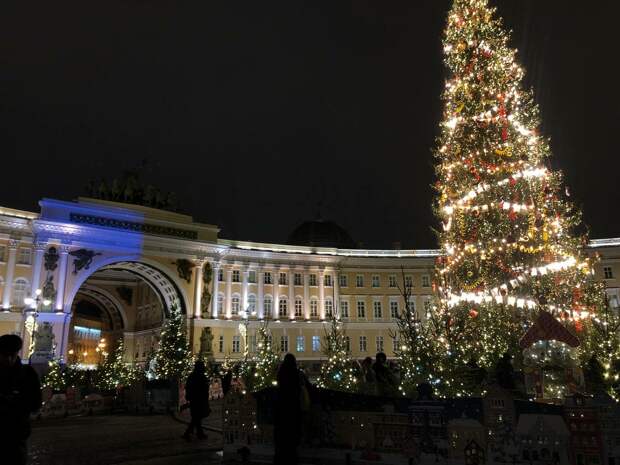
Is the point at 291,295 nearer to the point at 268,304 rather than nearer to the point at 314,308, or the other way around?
the point at 268,304

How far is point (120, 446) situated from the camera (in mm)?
12180

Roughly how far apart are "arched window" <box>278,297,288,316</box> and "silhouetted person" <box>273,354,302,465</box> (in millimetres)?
42217

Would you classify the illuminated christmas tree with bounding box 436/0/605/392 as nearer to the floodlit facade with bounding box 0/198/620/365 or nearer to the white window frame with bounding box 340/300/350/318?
the floodlit facade with bounding box 0/198/620/365

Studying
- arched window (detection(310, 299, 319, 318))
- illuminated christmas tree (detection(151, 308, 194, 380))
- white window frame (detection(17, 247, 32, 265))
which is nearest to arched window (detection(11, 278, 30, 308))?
white window frame (detection(17, 247, 32, 265))

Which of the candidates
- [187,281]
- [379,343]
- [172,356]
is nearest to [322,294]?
[379,343]

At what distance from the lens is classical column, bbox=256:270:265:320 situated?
161 feet

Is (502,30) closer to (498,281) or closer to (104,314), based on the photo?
(498,281)

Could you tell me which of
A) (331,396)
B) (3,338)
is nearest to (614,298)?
(331,396)

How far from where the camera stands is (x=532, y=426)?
698cm

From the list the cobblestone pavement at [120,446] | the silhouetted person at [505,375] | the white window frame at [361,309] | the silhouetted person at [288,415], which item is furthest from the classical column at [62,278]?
the silhouetted person at [505,375]

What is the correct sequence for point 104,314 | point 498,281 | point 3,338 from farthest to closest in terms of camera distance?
point 104,314
point 498,281
point 3,338

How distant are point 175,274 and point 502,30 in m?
34.2

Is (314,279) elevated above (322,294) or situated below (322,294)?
above

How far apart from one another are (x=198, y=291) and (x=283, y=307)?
9658mm
